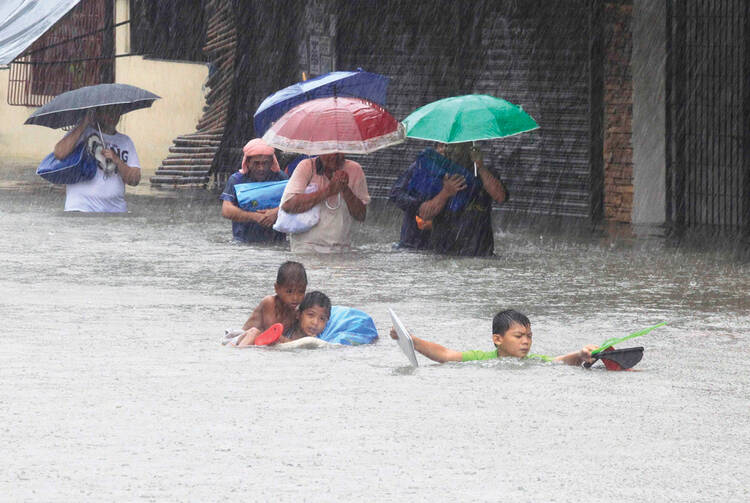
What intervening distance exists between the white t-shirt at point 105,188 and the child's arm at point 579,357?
873cm

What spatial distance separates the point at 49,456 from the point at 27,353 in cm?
249

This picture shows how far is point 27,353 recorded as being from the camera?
841 cm

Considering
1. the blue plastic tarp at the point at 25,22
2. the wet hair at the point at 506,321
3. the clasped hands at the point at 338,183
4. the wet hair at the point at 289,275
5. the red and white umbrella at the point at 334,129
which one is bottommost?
the wet hair at the point at 506,321

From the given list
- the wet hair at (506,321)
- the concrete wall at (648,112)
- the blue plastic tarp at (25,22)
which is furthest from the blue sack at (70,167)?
the wet hair at (506,321)

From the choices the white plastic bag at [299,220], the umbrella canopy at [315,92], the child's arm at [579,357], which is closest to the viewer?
the child's arm at [579,357]

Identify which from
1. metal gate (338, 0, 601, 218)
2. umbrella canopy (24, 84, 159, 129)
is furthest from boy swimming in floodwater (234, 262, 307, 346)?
metal gate (338, 0, 601, 218)

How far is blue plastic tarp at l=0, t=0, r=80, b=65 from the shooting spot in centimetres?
1864

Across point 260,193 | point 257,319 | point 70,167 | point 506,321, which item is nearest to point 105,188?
point 70,167

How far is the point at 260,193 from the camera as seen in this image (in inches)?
537

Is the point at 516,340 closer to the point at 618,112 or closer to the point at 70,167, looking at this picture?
the point at 70,167

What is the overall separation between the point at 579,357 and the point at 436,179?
5.27 metres

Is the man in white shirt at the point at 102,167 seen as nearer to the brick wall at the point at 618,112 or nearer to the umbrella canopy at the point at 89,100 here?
the umbrella canopy at the point at 89,100

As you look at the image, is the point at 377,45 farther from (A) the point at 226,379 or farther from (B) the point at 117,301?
(A) the point at 226,379

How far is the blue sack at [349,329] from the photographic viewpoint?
28.7 feet
